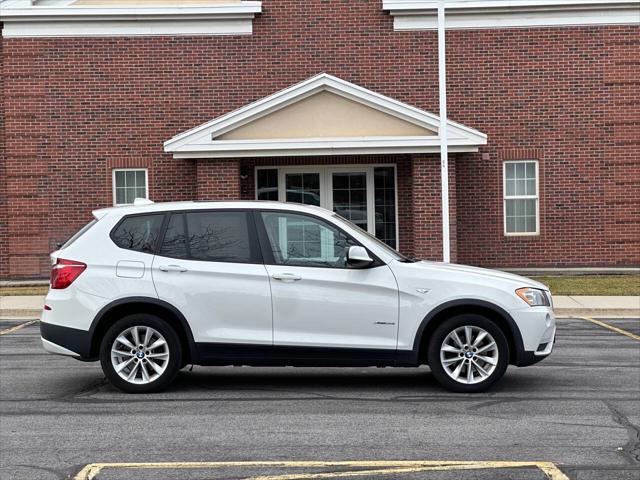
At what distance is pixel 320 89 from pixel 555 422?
13148 millimetres

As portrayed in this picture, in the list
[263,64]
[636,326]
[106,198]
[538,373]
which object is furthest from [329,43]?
[538,373]

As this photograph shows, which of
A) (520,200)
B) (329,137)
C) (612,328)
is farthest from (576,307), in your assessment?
(329,137)

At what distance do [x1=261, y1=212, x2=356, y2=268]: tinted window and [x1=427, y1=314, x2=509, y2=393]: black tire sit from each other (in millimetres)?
1105

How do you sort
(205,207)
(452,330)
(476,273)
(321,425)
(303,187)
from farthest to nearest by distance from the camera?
1. (303,187)
2. (205,207)
3. (476,273)
4. (452,330)
5. (321,425)

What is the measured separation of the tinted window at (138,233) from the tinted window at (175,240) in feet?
0.33

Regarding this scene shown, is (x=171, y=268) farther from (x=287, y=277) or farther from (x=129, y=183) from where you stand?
(x=129, y=183)

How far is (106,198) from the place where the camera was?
21406 mm

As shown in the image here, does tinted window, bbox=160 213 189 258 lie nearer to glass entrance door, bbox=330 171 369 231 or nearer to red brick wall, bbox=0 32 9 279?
Result: glass entrance door, bbox=330 171 369 231

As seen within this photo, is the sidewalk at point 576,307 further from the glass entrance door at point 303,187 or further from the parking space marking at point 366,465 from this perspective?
the parking space marking at point 366,465

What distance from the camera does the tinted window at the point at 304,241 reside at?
8.70m

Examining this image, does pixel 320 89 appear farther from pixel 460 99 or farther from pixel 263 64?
pixel 460 99

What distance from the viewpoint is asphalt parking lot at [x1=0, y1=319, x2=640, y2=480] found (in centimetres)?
617

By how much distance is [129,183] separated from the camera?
71.0ft

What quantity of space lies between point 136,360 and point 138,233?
1.21m
